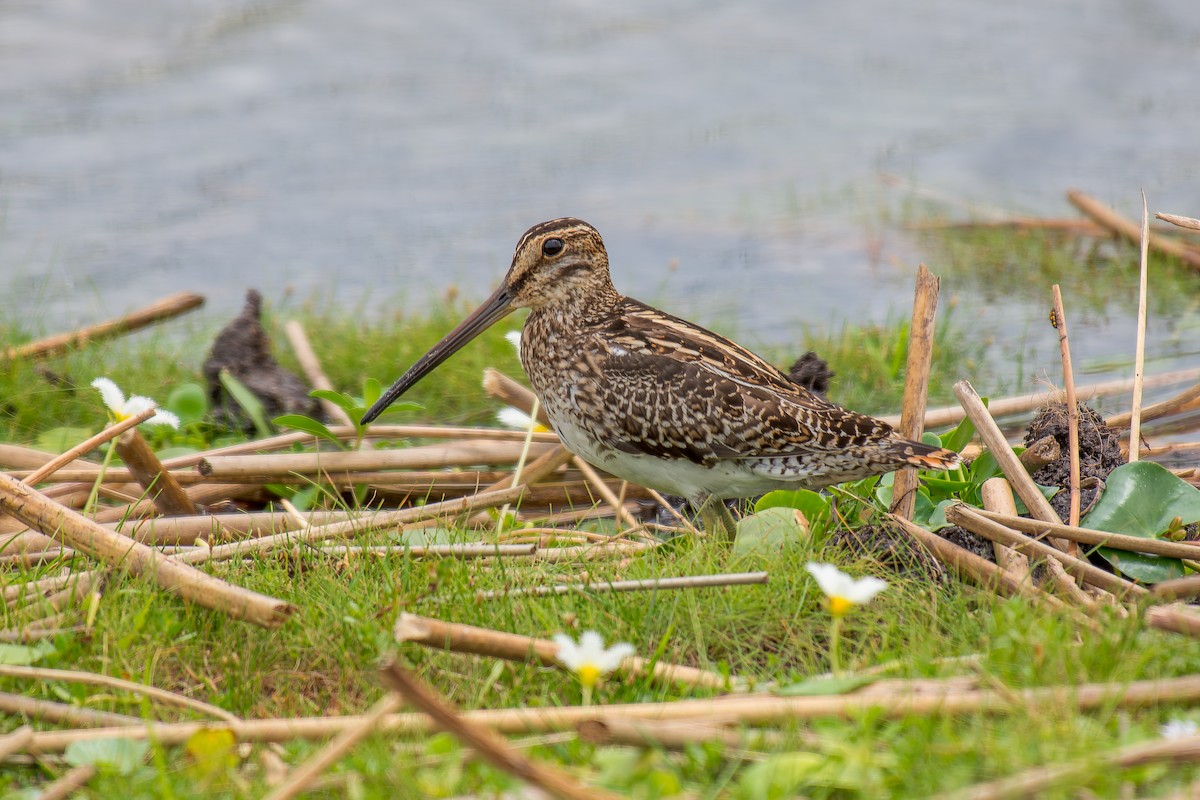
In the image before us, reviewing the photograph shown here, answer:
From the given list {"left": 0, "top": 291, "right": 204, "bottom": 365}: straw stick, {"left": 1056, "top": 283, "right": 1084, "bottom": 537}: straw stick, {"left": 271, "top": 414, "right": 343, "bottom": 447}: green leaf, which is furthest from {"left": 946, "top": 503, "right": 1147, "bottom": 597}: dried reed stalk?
{"left": 0, "top": 291, "right": 204, "bottom": 365}: straw stick

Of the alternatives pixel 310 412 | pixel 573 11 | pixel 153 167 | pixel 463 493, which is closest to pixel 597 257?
pixel 463 493

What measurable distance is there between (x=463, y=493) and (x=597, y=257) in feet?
3.87

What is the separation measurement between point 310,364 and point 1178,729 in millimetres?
5057

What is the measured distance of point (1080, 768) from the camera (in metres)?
2.88

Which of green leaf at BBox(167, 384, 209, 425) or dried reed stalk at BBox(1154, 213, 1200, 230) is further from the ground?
dried reed stalk at BBox(1154, 213, 1200, 230)

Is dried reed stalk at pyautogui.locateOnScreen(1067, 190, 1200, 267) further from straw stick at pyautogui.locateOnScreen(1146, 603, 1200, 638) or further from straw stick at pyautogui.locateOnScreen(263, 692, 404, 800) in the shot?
straw stick at pyautogui.locateOnScreen(263, 692, 404, 800)

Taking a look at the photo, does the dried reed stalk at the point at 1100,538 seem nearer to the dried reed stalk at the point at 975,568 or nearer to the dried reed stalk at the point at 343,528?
the dried reed stalk at the point at 975,568

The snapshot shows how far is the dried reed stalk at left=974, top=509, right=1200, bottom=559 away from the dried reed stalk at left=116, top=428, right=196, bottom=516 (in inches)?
118

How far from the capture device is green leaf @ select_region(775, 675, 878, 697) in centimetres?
343

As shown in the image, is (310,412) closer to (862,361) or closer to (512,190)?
(862,361)

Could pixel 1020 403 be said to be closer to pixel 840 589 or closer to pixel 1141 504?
pixel 1141 504

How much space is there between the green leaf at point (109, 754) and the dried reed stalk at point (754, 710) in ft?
0.08

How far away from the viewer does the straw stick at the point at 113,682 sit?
3.59 metres

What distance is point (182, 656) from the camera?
3967mm
